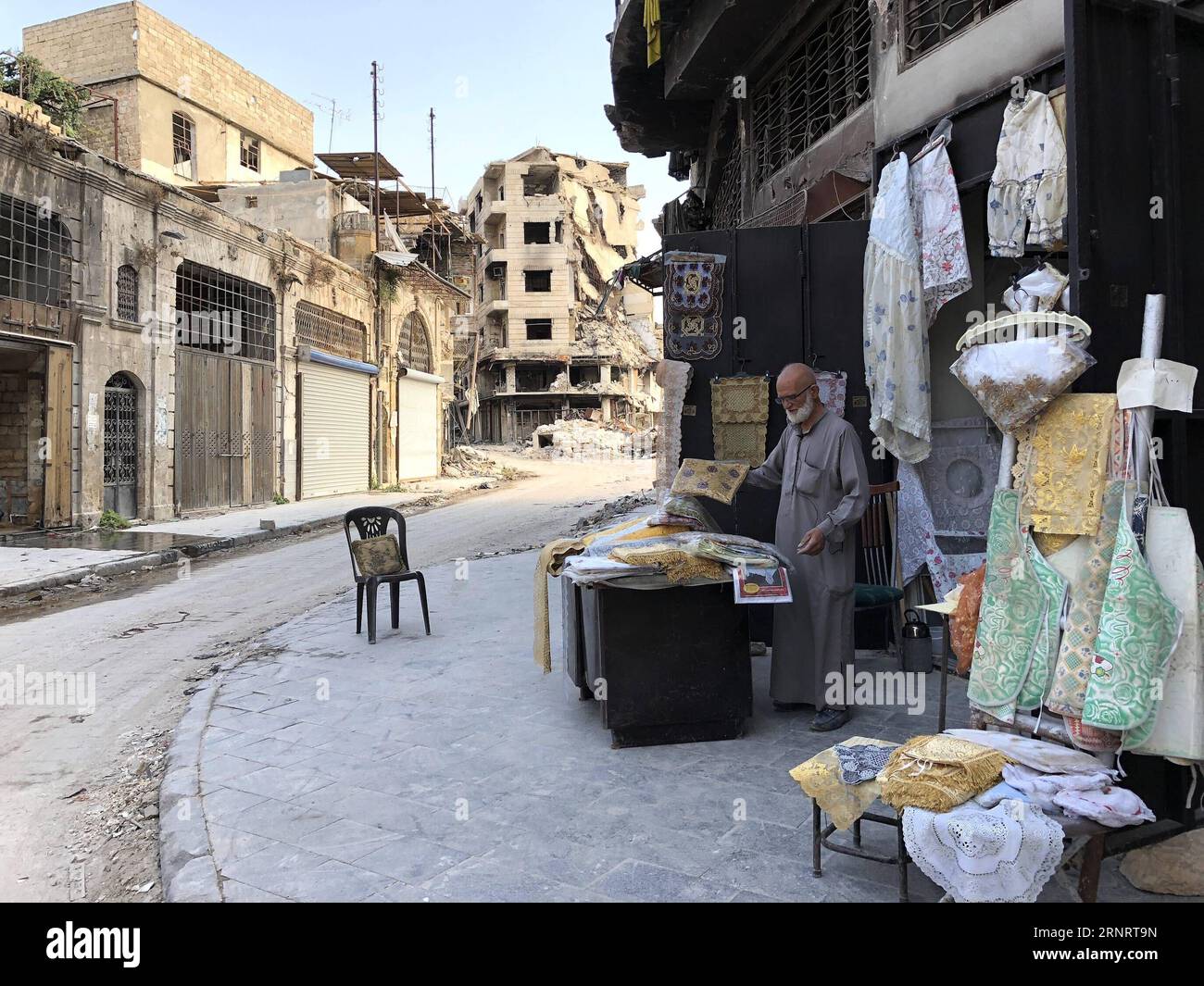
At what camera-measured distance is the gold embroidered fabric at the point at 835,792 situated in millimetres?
2848

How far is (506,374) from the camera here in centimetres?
5669

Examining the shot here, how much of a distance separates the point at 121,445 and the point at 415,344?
15.2m

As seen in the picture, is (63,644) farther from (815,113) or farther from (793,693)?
(815,113)

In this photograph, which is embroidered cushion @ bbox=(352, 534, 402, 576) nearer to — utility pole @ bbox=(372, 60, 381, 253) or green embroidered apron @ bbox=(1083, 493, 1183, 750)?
green embroidered apron @ bbox=(1083, 493, 1183, 750)

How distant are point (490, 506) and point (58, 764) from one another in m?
15.2

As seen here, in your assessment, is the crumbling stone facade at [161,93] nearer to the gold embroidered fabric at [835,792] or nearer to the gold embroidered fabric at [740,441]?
the gold embroidered fabric at [740,441]

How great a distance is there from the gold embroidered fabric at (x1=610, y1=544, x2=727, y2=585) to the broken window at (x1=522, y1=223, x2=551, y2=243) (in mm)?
55637

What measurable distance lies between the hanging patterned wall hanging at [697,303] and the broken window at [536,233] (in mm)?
52788

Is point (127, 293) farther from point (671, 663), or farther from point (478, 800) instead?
point (478, 800)

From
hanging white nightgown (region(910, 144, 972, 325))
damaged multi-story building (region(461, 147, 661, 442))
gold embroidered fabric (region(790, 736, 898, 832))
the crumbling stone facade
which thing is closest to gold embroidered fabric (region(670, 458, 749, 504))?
hanging white nightgown (region(910, 144, 972, 325))

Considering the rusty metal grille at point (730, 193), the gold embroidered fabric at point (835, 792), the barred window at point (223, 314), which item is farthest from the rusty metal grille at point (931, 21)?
the barred window at point (223, 314)

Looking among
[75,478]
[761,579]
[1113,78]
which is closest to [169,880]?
[761,579]

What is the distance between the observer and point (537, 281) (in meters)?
57.0

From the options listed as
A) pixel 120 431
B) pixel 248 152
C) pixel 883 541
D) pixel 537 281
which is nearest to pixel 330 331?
pixel 120 431
